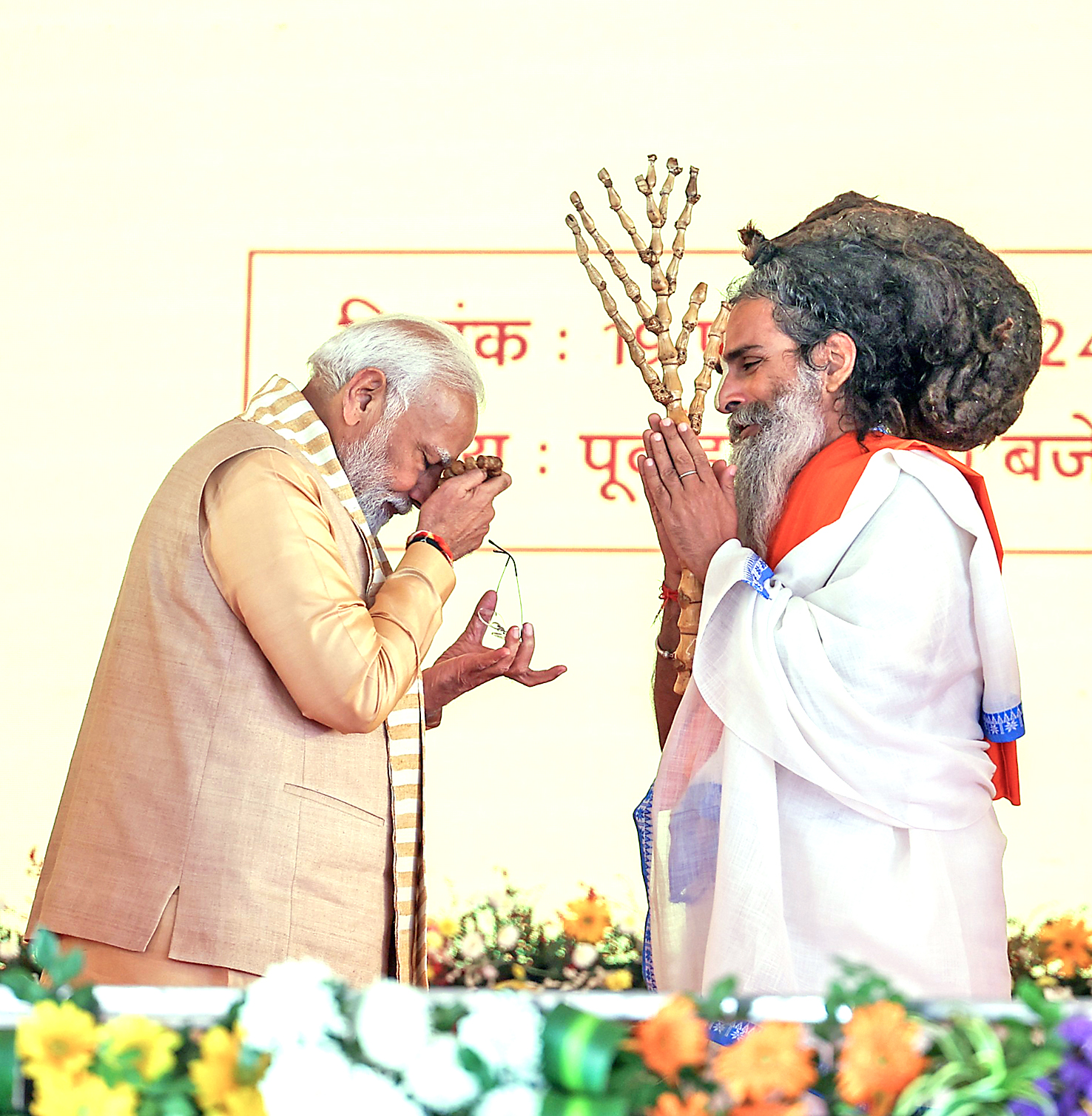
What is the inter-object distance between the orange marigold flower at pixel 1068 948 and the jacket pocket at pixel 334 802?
1996mm

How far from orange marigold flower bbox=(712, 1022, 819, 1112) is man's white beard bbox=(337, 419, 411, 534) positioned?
1441 millimetres

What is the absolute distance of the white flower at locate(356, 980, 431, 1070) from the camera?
1101 mm

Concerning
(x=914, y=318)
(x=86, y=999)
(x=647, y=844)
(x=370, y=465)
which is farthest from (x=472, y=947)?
(x=86, y=999)

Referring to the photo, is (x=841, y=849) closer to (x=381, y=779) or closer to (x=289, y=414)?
(x=381, y=779)

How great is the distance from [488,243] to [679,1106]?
382cm

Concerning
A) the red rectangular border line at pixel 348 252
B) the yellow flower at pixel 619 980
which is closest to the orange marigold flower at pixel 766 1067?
the yellow flower at pixel 619 980

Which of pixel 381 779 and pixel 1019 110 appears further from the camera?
pixel 1019 110

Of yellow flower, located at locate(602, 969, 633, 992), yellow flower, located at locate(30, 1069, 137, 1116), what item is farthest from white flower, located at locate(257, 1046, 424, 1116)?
yellow flower, located at locate(602, 969, 633, 992)

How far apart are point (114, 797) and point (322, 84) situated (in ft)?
10.3

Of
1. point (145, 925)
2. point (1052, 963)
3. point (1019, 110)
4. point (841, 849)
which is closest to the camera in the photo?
point (145, 925)

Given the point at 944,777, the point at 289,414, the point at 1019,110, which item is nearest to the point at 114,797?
the point at 289,414

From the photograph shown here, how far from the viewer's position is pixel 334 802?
213cm

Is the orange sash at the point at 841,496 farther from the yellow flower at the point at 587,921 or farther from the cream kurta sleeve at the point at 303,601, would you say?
the yellow flower at the point at 587,921

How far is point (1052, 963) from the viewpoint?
354cm
